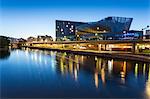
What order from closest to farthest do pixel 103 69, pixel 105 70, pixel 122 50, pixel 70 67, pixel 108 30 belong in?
1. pixel 105 70
2. pixel 103 69
3. pixel 70 67
4. pixel 122 50
5. pixel 108 30

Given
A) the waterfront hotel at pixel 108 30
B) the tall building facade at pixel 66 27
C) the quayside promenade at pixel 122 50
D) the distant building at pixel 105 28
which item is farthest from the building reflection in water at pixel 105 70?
the tall building facade at pixel 66 27

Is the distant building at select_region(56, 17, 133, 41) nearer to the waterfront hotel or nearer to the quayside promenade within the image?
the waterfront hotel

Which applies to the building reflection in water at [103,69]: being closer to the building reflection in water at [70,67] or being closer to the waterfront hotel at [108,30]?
the building reflection in water at [70,67]

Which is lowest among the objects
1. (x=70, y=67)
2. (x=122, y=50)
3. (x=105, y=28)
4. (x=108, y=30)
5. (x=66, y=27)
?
(x=70, y=67)

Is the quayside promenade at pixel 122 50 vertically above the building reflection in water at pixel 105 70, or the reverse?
the quayside promenade at pixel 122 50

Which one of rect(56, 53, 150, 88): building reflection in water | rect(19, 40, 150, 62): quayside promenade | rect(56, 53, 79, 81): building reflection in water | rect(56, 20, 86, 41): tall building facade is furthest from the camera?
rect(56, 20, 86, 41): tall building facade

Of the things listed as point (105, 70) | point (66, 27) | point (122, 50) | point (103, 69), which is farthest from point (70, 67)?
point (66, 27)

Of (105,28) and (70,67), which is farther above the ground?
(105,28)

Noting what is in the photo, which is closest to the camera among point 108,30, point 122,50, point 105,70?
point 105,70

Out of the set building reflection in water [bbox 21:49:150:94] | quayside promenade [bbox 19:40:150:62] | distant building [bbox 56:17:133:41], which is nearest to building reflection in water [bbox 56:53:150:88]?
building reflection in water [bbox 21:49:150:94]

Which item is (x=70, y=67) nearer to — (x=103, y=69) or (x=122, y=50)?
(x=103, y=69)

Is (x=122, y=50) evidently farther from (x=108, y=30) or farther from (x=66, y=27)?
(x=66, y=27)

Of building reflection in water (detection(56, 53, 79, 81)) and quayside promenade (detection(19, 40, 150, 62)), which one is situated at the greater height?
quayside promenade (detection(19, 40, 150, 62))

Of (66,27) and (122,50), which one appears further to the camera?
(66,27)
